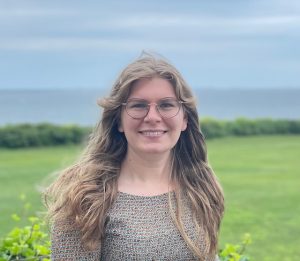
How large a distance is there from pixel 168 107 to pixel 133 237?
52 cm

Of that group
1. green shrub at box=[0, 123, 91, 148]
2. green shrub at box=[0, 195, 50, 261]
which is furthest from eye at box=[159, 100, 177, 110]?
green shrub at box=[0, 123, 91, 148]

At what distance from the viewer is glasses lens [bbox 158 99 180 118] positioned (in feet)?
8.60

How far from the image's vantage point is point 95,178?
2.64m

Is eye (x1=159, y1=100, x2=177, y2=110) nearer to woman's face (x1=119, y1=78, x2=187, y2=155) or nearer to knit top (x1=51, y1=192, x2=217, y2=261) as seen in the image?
woman's face (x1=119, y1=78, x2=187, y2=155)

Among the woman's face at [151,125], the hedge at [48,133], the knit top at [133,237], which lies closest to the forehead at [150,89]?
the woman's face at [151,125]

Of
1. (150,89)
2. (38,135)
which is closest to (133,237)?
(150,89)

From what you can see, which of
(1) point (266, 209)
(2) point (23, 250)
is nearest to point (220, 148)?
(1) point (266, 209)

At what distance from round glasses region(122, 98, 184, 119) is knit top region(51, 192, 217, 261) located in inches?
12.8

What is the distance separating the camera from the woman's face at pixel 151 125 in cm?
260

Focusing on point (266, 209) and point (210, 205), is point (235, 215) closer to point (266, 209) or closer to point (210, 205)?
point (266, 209)

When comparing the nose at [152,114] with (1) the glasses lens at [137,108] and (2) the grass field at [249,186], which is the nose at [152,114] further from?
Result: (2) the grass field at [249,186]

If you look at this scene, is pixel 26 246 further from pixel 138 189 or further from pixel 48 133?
pixel 48 133

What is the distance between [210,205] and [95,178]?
0.50 metres

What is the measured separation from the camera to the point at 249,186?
13562 mm
